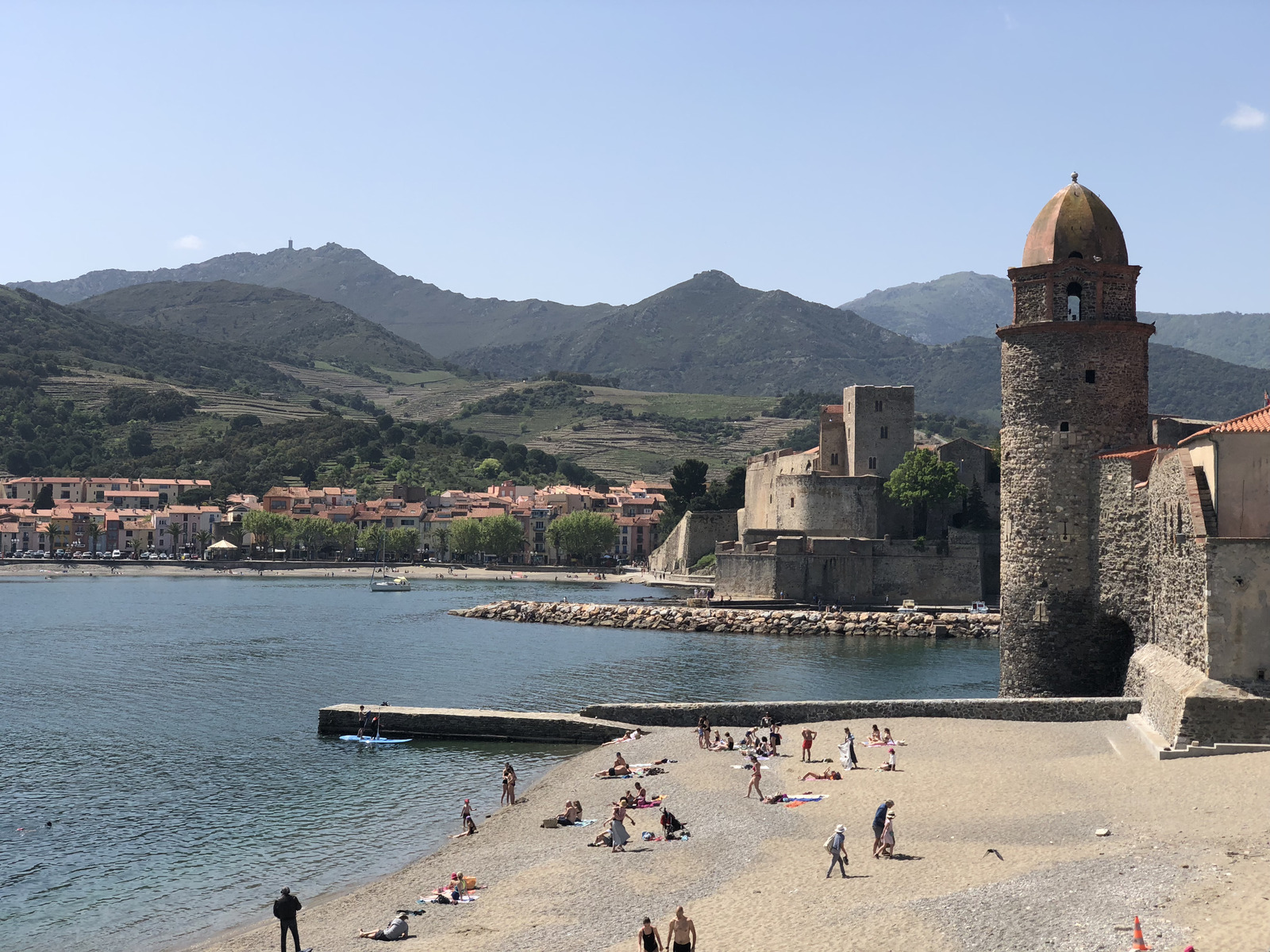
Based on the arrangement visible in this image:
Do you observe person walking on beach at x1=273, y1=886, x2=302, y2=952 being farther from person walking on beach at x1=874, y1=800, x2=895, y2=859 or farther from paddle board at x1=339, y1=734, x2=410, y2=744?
paddle board at x1=339, y1=734, x2=410, y2=744

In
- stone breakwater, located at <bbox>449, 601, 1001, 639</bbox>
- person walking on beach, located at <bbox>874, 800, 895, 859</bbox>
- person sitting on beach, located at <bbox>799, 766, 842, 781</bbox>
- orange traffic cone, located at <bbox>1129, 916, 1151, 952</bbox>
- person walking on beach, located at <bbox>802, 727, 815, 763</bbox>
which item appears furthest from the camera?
stone breakwater, located at <bbox>449, 601, 1001, 639</bbox>

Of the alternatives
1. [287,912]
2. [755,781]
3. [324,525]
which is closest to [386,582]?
[324,525]

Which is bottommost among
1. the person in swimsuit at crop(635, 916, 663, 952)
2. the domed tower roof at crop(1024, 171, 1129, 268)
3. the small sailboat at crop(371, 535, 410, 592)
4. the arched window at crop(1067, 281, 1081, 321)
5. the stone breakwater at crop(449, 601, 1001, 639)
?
the person in swimsuit at crop(635, 916, 663, 952)

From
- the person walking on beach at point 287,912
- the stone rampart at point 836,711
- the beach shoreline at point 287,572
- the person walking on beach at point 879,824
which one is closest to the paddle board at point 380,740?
the stone rampart at point 836,711

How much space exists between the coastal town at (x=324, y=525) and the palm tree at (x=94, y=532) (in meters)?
0.11

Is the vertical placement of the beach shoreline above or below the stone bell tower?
below

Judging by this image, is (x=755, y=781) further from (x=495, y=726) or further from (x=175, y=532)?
(x=175, y=532)

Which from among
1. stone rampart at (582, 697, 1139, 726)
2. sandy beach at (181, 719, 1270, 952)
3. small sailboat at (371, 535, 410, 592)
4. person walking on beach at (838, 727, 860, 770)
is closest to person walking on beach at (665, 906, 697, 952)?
sandy beach at (181, 719, 1270, 952)

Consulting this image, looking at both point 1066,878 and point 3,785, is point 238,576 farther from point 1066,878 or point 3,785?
point 1066,878

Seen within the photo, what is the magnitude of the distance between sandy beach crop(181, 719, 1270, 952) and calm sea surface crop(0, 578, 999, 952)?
1.47 metres

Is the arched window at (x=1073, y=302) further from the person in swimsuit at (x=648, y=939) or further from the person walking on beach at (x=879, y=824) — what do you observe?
the person in swimsuit at (x=648, y=939)

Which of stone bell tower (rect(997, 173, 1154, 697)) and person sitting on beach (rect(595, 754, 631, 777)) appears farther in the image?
stone bell tower (rect(997, 173, 1154, 697))

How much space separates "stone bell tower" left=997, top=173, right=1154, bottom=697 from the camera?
2539 centimetres

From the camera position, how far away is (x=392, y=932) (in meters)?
16.0
